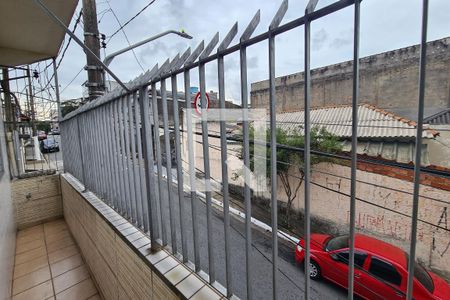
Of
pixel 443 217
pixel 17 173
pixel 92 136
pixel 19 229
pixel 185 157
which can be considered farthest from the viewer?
pixel 17 173

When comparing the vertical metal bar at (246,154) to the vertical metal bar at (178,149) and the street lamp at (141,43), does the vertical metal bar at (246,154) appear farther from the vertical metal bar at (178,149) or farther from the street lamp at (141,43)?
the street lamp at (141,43)

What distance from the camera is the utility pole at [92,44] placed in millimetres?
3088

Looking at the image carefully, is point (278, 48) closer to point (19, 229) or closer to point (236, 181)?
point (236, 181)

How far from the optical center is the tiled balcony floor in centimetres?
257

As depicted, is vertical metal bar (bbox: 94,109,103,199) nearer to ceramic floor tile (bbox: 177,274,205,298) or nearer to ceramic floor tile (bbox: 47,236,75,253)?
ceramic floor tile (bbox: 177,274,205,298)

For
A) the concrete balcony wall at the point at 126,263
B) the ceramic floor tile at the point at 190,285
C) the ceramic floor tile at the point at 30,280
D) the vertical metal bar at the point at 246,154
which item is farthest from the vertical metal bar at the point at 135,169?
the ceramic floor tile at the point at 30,280

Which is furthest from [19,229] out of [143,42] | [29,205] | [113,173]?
[143,42]

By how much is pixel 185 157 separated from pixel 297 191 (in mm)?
2983

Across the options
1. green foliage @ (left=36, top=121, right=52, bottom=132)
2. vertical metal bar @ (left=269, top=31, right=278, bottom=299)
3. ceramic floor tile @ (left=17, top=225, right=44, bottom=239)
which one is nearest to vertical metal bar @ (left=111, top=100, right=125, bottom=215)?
vertical metal bar @ (left=269, top=31, right=278, bottom=299)

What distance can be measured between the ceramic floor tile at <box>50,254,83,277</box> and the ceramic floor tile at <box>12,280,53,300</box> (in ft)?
0.64

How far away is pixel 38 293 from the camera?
2.58 metres

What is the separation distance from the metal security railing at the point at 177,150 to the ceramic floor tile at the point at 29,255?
1885 mm

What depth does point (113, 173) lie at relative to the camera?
2029 mm

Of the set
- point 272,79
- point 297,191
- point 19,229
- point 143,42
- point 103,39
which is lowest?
point 19,229
